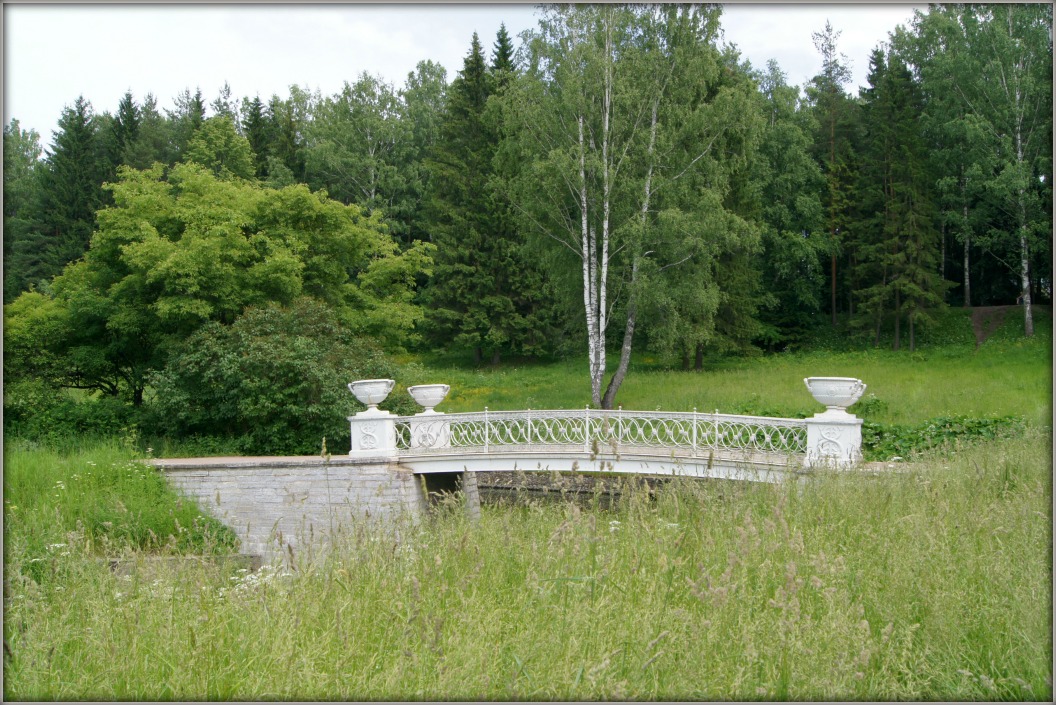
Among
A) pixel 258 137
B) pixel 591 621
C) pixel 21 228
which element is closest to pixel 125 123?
pixel 258 137

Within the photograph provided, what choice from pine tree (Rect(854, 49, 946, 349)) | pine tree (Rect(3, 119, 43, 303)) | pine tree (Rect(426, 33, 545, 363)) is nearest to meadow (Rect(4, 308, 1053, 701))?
pine tree (Rect(854, 49, 946, 349))

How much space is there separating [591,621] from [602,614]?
57 mm

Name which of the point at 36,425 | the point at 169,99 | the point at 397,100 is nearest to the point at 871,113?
the point at 397,100

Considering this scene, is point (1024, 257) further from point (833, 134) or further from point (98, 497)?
point (98, 497)

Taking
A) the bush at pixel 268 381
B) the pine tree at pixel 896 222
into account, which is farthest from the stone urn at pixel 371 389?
the pine tree at pixel 896 222

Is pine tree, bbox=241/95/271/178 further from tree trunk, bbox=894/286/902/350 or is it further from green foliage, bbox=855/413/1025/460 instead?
green foliage, bbox=855/413/1025/460

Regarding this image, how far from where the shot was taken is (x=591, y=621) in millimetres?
3244

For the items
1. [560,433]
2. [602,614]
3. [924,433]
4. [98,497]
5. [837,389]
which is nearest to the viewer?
[602,614]

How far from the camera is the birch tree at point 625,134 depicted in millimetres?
19766

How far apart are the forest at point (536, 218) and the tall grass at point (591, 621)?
41.4ft

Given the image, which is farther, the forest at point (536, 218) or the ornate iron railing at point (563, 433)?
the forest at point (536, 218)

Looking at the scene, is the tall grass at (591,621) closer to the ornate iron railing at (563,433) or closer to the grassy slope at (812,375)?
the ornate iron railing at (563,433)

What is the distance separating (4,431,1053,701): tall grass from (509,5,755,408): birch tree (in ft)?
52.4

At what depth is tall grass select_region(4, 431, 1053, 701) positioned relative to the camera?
2.98 meters
